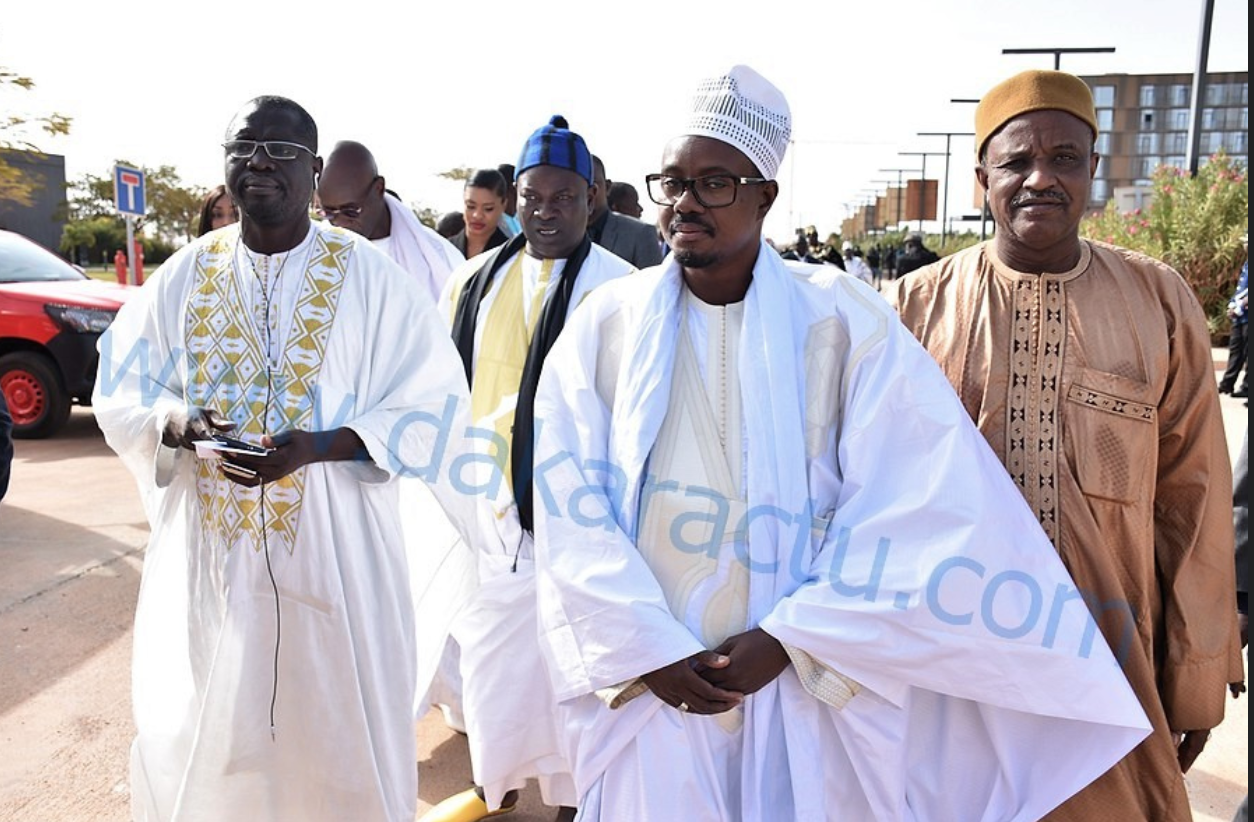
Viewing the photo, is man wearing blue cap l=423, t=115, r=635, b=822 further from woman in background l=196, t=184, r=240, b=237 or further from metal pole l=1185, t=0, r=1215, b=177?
metal pole l=1185, t=0, r=1215, b=177

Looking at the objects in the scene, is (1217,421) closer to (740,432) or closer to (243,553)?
(740,432)

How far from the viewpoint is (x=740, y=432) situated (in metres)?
2.25

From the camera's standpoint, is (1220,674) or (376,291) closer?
(1220,674)

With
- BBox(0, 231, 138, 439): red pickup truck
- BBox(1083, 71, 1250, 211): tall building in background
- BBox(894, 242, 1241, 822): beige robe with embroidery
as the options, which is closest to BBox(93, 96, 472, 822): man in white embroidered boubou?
BBox(894, 242, 1241, 822): beige robe with embroidery

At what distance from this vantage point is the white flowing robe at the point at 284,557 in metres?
2.87

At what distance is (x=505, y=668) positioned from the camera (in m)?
3.45

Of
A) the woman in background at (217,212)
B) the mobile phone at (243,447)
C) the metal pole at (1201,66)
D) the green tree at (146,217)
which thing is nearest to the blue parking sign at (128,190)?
the woman in background at (217,212)

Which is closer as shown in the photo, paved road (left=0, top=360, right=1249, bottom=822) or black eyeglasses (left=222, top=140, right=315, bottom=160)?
black eyeglasses (left=222, top=140, right=315, bottom=160)

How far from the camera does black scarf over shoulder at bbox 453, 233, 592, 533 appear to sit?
3463 mm

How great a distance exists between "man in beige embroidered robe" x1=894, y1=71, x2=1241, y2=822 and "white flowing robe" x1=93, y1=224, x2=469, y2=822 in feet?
5.22

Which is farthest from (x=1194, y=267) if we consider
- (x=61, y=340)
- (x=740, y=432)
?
(x=740, y=432)

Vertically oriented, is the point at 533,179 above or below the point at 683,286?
above

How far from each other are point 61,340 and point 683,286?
826 cm

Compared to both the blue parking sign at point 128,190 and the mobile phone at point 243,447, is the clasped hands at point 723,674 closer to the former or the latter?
the mobile phone at point 243,447
